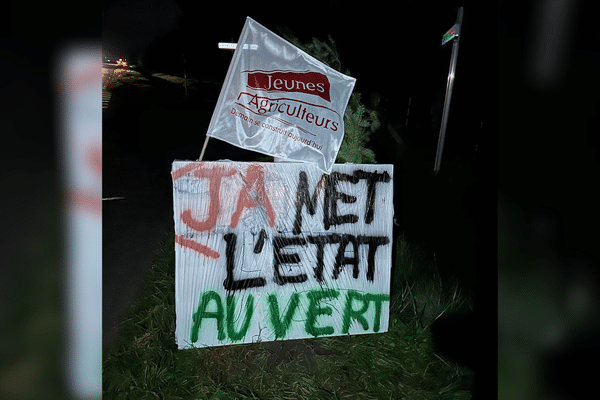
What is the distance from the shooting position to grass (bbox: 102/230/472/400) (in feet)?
8.36

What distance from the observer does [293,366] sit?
277 cm

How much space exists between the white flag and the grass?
4.60ft

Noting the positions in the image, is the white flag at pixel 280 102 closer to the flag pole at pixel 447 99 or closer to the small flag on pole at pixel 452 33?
the flag pole at pixel 447 99

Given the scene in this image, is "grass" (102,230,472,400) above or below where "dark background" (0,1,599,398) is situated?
below

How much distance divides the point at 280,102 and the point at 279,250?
1.08 m

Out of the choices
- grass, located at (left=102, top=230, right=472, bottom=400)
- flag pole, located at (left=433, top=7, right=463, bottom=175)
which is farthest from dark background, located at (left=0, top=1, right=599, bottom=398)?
flag pole, located at (left=433, top=7, right=463, bottom=175)

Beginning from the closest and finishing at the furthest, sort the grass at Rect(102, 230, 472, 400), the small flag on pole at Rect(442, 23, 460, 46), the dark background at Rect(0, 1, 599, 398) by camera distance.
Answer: the dark background at Rect(0, 1, 599, 398) → the grass at Rect(102, 230, 472, 400) → the small flag on pole at Rect(442, 23, 460, 46)

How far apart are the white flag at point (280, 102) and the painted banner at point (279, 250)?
156 millimetres

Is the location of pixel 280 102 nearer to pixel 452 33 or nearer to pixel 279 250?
pixel 279 250

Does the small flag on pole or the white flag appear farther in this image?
the small flag on pole

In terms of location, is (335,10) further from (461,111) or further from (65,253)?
(65,253)

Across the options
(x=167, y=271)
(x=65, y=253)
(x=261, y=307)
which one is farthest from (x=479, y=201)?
(x=65, y=253)

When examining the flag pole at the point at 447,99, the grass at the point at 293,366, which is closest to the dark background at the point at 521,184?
the grass at the point at 293,366

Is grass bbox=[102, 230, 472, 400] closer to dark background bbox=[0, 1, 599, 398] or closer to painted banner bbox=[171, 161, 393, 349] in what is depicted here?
painted banner bbox=[171, 161, 393, 349]
